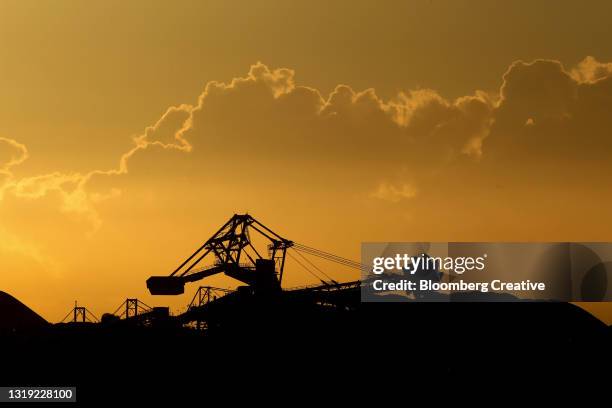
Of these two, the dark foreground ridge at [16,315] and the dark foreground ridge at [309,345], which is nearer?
the dark foreground ridge at [309,345]

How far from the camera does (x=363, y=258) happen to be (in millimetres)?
157875

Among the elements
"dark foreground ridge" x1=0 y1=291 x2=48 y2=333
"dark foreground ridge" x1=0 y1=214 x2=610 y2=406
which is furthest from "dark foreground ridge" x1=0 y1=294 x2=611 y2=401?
"dark foreground ridge" x1=0 y1=291 x2=48 y2=333

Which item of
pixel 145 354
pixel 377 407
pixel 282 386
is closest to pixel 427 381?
pixel 377 407

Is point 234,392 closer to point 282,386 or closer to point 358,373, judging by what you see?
point 282,386

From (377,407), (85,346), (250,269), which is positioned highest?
(250,269)

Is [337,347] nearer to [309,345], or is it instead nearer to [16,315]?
[309,345]

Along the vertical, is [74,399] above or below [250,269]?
below

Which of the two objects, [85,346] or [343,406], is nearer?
[343,406]

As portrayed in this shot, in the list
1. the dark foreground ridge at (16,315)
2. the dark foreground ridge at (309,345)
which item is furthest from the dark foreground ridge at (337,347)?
the dark foreground ridge at (16,315)

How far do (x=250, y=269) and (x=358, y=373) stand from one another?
71.0 feet

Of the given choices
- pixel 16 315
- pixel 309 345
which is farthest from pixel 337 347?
pixel 16 315

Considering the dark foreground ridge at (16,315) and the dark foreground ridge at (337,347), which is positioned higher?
the dark foreground ridge at (16,315)

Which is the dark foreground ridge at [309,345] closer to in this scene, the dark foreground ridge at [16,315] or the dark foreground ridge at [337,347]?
the dark foreground ridge at [337,347]

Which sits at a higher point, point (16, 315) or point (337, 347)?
point (16, 315)
